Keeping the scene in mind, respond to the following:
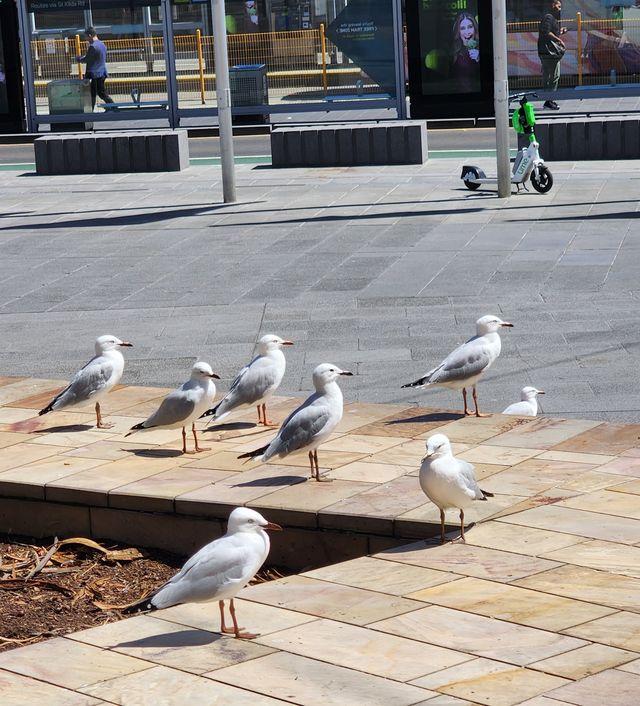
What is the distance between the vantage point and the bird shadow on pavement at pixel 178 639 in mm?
5777

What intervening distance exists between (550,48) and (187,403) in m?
21.3

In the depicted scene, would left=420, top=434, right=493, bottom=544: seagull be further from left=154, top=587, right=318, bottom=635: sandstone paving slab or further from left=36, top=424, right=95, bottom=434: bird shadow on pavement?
left=36, top=424, right=95, bottom=434: bird shadow on pavement

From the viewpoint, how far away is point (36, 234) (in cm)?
1797

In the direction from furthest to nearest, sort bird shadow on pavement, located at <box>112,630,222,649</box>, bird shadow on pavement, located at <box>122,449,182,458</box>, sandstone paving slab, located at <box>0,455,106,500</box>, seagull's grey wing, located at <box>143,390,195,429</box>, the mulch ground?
bird shadow on pavement, located at <box>122,449,182,458</box> → seagull's grey wing, located at <box>143,390,195,429</box> → sandstone paving slab, located at <box>0,455,106,500</box> → the mulch ground → bird shadow on pavement, located at <box>112,630,222,649</box>

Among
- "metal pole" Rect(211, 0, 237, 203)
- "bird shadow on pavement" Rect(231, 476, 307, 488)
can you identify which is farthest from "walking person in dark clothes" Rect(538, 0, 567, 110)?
"bird shadow on pavement" Rect(231, 476, 307, 488)

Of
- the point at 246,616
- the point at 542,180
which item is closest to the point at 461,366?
the point at 246,616

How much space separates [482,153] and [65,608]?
18025mm

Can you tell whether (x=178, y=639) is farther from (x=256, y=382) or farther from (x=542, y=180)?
(x=542, y=180)

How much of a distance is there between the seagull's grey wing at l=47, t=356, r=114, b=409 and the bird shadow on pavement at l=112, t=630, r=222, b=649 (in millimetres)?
3347

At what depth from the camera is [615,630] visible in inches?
224

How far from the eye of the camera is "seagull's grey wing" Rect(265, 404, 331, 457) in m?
7.53

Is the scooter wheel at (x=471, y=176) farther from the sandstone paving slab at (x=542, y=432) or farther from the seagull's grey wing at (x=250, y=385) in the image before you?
the seagull's grey wing at (x=250, y=385)

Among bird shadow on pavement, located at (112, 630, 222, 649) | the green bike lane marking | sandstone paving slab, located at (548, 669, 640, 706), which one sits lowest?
bird shadow on pavement, located at (112, 630, 222, 649)

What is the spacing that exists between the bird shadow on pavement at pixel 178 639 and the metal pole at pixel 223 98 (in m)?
14.0
